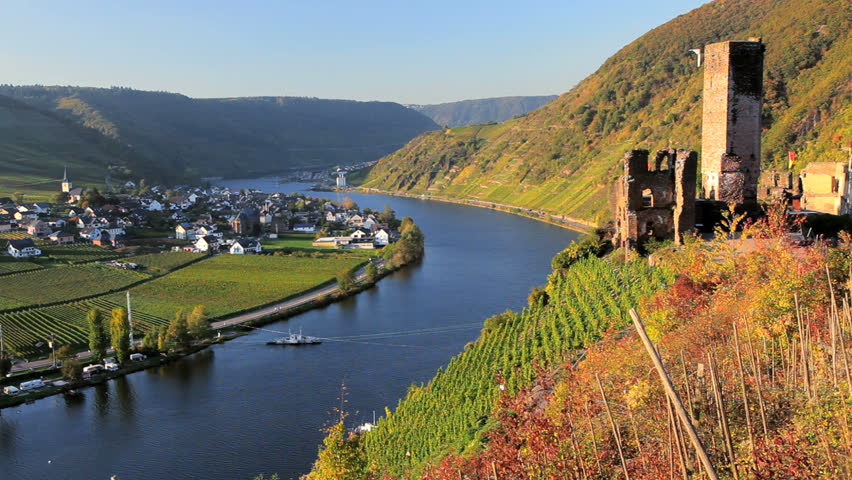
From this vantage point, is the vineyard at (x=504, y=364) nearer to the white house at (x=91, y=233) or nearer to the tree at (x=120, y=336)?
the tree at (x=120, y=336)

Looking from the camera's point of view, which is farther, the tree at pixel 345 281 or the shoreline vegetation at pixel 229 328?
the tree at pixel 345 281

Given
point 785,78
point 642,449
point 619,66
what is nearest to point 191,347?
point 642,449

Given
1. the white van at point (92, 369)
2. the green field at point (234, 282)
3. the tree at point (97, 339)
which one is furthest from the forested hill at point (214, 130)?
the white van at point (92, 369)

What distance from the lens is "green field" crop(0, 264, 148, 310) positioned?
1201 inches

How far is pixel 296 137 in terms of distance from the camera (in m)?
172

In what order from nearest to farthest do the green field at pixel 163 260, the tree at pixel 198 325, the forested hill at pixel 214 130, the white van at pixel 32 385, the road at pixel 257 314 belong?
the white van at pixel 32 385, the road at pixel 257 314, the tree at pixel 198 325, the green field at pixel 163 260, the forested hill at pixel 214 130

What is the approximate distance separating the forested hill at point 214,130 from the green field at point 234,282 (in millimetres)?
65651

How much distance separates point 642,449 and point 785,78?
48.0m

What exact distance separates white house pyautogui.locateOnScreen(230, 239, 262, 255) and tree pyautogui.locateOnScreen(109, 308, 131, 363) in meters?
20.6

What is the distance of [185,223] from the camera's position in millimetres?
53750

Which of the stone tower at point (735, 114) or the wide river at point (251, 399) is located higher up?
the stone tower at point (735, 114)

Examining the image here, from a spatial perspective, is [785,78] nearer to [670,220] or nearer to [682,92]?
[682,92]

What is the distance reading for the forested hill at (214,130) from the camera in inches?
4717

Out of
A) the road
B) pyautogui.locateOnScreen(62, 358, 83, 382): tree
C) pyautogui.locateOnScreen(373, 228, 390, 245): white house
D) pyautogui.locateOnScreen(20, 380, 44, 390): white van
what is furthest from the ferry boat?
pyautogui.locateOnScreen(373, 228, 390, 245): white house
